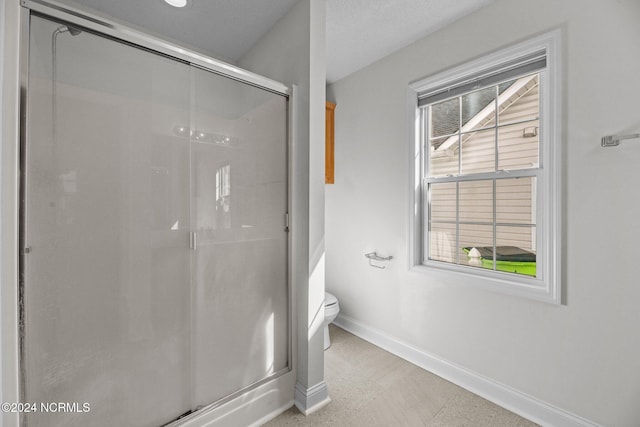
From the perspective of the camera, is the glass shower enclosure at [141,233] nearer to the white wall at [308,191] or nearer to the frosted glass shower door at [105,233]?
the frosted glass shower door at [105,233]

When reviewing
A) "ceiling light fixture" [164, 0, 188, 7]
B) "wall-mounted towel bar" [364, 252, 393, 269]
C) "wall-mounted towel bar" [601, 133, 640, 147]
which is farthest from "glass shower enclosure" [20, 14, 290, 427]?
"wall-mounted towel bar" [601, 133, 640, 147]

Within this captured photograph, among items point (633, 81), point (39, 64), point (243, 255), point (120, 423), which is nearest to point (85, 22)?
point (39, 64)

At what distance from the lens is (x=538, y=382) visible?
5.05 feet

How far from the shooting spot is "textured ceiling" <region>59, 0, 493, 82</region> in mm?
1703

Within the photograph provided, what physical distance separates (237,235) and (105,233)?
562 millimetres

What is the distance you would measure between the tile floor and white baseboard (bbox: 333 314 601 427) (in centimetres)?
4

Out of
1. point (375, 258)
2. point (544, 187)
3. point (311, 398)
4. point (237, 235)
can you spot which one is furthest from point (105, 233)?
point (544, 187)

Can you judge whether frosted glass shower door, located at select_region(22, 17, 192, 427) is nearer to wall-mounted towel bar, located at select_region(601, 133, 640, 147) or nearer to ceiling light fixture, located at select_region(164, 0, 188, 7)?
ceiling light fixture, located at select_region(164, 0, 188, 7)

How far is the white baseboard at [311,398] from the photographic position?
1.58m

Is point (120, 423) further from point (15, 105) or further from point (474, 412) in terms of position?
point (474, 412)

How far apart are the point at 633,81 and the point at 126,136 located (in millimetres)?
2308

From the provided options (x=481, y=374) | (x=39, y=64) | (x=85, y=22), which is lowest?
(x=481, y=374)

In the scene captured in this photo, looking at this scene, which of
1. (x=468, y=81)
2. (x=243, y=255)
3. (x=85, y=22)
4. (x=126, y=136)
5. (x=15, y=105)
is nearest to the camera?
(x=15, y=105)

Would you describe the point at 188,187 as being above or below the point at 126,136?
below
